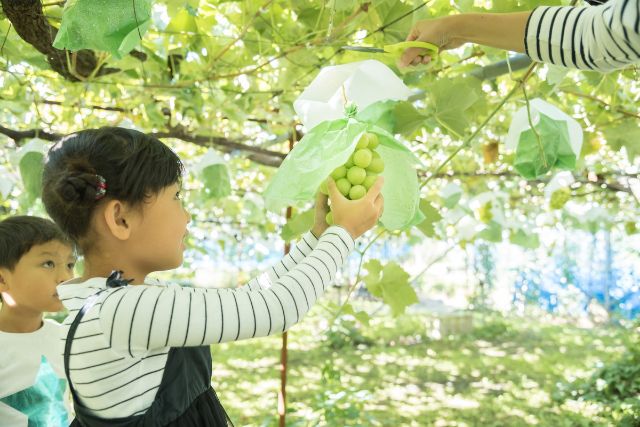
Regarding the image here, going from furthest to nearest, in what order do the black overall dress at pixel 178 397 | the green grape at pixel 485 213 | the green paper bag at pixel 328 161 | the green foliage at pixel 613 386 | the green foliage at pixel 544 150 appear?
the green foliage at pixel 613 386, the green grape at pixel 485 213, the green foliage at pixel 544 150, the black overall dress at pixel 178 397, the green paper bag at pixel 328 161

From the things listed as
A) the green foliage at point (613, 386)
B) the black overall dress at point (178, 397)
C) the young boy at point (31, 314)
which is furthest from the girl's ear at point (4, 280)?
the green foliage at point (613, 386)

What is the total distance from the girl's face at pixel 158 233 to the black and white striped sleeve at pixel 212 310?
0.35ft

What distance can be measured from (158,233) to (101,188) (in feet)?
0.36

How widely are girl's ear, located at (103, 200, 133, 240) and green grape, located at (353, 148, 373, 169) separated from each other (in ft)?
1.19

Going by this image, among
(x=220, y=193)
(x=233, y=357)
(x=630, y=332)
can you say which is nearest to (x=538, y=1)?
(x=220, y=193)

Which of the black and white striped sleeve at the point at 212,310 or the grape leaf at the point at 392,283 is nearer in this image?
the black and white striped sleeve at the point at 212,310

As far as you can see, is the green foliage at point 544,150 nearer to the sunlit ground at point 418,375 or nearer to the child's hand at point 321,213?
the child's hand at point 321,213

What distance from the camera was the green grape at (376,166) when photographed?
2.73 feet

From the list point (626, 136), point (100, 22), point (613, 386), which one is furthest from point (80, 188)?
point (613, 386)

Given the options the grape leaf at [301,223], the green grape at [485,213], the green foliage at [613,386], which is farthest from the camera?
the green foliage at [613,386]

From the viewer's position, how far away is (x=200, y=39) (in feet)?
5.34

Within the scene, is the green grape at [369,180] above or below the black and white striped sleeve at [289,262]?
above

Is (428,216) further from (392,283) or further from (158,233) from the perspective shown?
(158,233)

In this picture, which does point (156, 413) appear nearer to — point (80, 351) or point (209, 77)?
point (80, 351)
